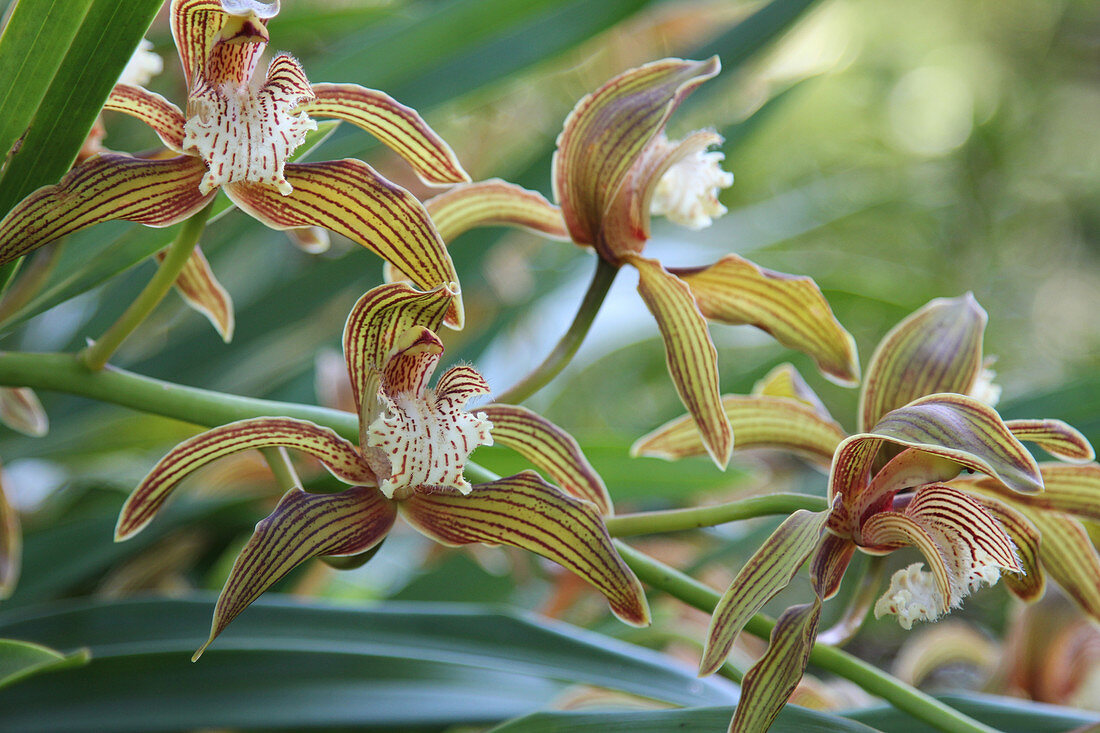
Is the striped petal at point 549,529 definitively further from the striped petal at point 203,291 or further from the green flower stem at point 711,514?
the striped petal at point 203,291

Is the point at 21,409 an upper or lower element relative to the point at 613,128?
lower

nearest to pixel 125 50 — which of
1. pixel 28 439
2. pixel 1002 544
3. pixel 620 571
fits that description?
pixel 620 571

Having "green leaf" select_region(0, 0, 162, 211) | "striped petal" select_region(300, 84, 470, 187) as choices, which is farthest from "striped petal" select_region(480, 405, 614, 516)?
"green leaf" select_region(0, 0, 162, 211)

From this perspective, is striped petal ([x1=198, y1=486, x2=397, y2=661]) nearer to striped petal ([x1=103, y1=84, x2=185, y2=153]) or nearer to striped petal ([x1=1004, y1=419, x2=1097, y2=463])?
striped petal ([x1=103, y1=84, x2=185, y2=153])

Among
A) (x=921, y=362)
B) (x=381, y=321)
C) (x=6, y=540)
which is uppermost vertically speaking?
(x=921, y=362)

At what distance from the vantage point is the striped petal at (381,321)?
1.26 feet

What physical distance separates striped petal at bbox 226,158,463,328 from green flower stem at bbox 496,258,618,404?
87mm

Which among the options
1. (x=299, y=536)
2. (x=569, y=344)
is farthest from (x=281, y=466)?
(x=569, y=344)

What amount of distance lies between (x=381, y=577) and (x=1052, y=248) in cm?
223

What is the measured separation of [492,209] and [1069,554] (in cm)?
36

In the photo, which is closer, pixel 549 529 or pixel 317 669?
pixel 549 529

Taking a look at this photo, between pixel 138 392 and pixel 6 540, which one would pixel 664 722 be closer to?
pixel 138 392

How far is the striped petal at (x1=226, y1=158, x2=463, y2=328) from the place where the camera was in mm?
393

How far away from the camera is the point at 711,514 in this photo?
43cm
